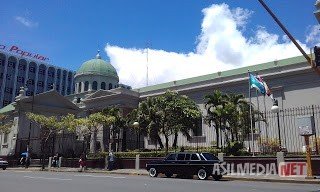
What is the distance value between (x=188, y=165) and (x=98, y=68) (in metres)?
50.5

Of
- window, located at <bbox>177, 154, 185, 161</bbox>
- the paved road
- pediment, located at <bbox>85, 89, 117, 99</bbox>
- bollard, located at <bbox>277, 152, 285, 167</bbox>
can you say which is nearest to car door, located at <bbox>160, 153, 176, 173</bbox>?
window, located at <bbox>177, 154, 185, 161</bbox>

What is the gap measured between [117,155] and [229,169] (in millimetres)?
13807

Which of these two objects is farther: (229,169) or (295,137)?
(295,137)

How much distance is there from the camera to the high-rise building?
93562mm

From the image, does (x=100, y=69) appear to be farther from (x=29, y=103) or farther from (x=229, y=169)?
(x=229, y=169)

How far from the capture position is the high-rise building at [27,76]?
3684 inches

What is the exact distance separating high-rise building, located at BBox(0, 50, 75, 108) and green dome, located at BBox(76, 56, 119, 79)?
26682mm

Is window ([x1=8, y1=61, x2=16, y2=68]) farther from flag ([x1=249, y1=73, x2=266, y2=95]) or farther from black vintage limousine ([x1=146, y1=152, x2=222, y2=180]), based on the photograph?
black vintage limousine ([x1=146, y1=152, x2=222, y2=180])

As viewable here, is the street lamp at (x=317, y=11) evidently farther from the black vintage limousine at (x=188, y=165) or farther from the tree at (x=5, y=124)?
the tree at (x=5, y=124)

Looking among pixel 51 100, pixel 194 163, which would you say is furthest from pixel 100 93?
pixel 194 163

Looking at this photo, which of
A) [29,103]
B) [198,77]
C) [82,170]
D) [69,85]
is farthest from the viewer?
[69,85]

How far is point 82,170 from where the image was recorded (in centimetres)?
3222

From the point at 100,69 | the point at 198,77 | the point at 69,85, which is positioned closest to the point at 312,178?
the point at 198,77

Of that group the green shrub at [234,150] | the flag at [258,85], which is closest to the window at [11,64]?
the flag at [258,85]
